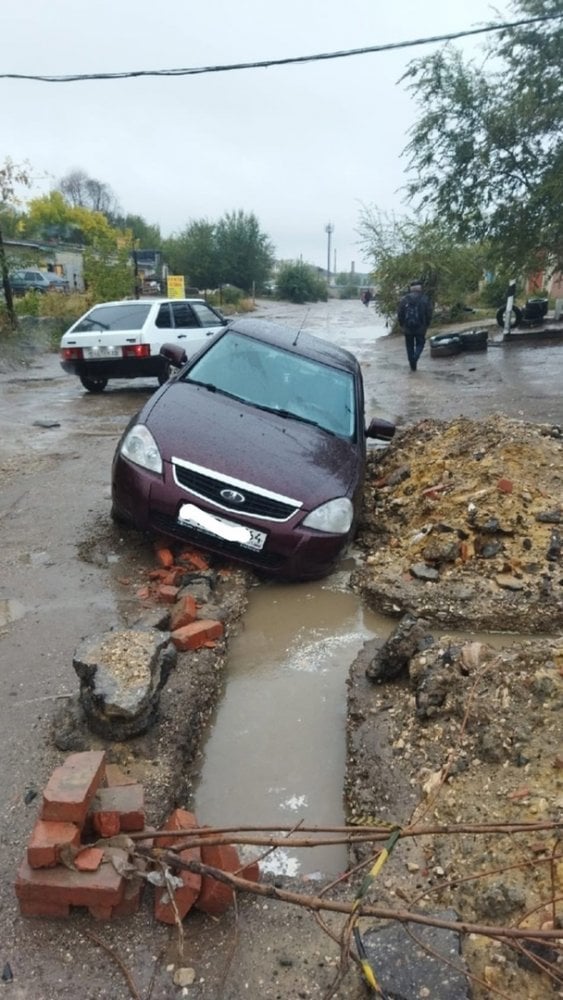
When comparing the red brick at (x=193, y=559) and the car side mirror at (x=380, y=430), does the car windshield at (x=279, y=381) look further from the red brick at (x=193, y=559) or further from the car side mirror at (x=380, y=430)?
the red brick at (x=193, y=559)

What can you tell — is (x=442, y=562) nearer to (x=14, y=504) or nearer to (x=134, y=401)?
(x=14, y=504)

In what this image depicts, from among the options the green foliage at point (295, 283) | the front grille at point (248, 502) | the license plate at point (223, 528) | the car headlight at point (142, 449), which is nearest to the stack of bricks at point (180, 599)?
the license plate at point (223, 528)

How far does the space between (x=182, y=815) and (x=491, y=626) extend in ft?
8.54

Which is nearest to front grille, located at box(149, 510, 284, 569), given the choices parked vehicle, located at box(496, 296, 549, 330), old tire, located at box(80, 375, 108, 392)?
old tire, located at box(80, 375, 108, 392)

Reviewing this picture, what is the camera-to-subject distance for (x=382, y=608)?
4547mm

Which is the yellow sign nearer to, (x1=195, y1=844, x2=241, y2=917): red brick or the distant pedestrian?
the distant pedestrian

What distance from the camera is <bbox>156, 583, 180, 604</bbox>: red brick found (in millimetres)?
4379

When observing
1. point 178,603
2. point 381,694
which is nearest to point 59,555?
point 178,603

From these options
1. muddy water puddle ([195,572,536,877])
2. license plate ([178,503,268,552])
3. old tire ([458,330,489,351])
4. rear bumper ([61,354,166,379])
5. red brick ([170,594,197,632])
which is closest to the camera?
muddy water puddle ([195,572,536,877])

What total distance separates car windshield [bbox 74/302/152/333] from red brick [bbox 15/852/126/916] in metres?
10.7

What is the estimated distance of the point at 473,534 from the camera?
16.5ft

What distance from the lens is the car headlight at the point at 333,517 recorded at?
461cm

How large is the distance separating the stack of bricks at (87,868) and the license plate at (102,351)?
10.3m

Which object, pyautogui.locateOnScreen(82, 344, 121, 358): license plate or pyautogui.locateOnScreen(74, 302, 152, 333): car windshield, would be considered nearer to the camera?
pyautogui.locateOnScreen(82, 344, 121, 358): license plate
